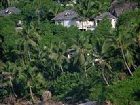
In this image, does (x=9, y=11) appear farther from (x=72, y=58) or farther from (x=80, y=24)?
(x=72, y=58)

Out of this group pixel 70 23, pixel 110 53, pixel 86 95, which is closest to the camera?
pixel 110 53

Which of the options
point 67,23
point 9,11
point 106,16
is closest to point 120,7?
point 106,16

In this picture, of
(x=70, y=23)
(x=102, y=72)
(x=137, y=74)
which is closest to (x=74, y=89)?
(x=102, y=72)

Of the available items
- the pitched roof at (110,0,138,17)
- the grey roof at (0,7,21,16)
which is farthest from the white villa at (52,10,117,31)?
the grey roof at (0,7,21,16)

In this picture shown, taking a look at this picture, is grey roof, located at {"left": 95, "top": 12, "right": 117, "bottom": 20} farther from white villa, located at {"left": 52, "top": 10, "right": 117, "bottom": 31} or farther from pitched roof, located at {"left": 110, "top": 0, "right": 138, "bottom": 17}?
pitched roof, located at {"left": 110, "top": 0, "right": 138, "bottom": 17}

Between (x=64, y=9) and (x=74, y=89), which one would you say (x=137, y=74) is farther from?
(x=64, y=9)
